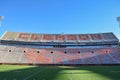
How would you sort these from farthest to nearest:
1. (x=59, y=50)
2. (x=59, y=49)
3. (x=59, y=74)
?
1. (x=59, y=49)
2. (x=59, y=50)
3. (x=59, y=74)

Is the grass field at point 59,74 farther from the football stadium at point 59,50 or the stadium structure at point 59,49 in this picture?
the stadium structure at point 59,49

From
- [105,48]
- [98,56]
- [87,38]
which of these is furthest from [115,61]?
[87,38]

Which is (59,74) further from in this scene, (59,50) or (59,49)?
(59,49)

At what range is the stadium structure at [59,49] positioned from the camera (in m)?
43.5

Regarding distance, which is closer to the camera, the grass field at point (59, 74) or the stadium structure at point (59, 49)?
the grass field at point (59, 74)

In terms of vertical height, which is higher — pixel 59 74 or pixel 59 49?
pixel 59 49

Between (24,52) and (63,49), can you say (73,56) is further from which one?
(24,52)

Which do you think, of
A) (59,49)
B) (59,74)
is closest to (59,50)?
(59,49)

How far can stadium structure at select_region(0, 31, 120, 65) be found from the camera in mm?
43500

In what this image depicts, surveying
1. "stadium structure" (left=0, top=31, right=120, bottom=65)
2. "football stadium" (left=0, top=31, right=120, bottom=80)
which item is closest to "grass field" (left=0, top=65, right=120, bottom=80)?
"football stadium" (left=0, top=31, right=120, bottom=80)

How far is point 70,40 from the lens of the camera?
55.8 m

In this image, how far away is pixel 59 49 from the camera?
51625mm

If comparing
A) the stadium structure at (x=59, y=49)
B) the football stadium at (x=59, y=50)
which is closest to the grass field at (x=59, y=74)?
the football stadium at (x=59, y=50)

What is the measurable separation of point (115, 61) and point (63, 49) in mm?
16387
